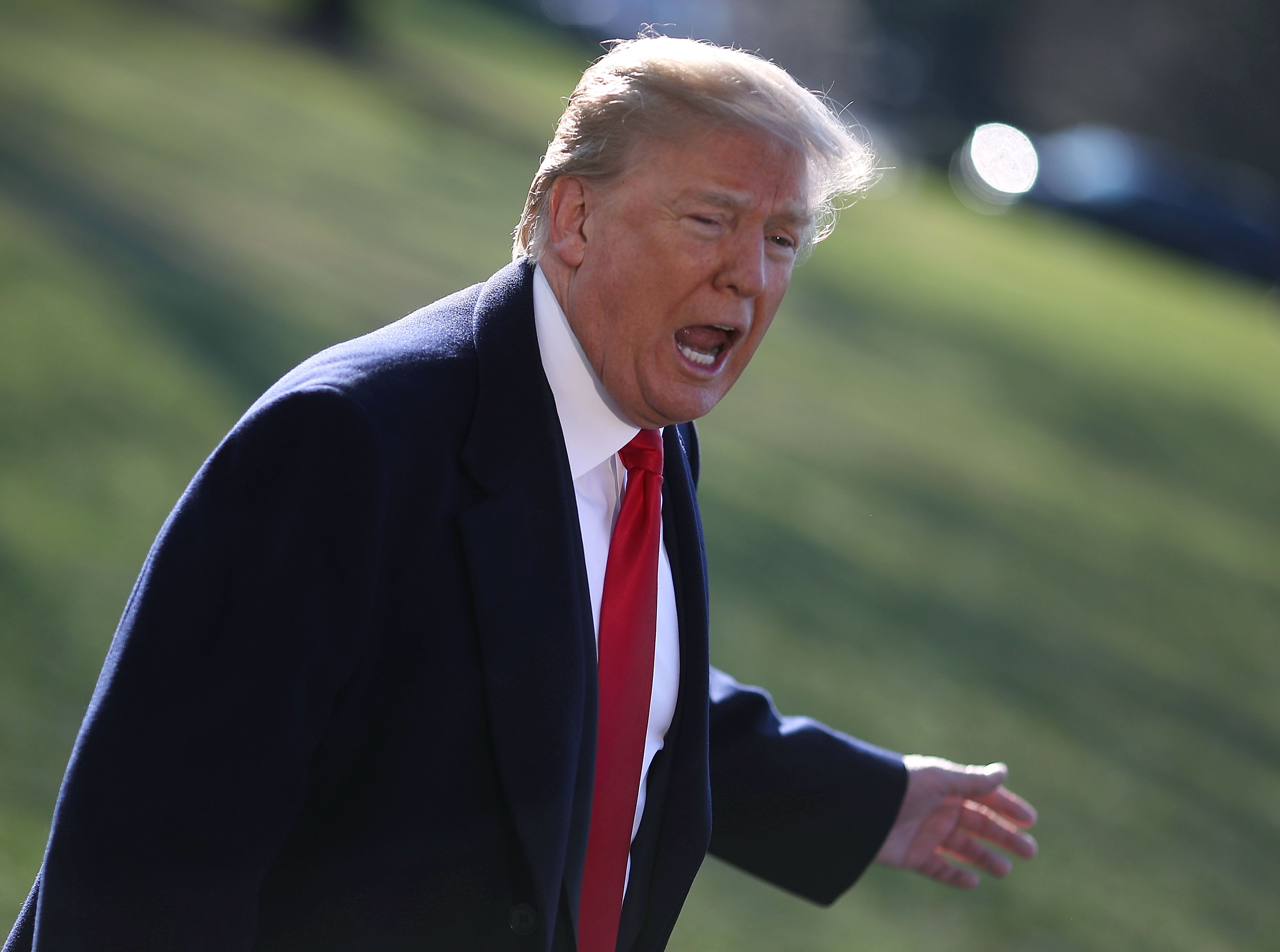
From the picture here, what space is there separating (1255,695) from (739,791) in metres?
5.68

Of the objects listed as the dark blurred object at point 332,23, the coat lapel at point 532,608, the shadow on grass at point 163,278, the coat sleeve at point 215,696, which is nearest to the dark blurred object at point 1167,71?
the dark blurred object at point 332,23

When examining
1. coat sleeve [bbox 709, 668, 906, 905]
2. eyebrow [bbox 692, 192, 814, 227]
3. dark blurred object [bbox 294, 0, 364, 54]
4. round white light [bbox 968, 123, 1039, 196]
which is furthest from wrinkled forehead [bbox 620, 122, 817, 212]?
round white light [bbox 968, 123, 1039, 196]

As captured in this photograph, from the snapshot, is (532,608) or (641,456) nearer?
(532,608)

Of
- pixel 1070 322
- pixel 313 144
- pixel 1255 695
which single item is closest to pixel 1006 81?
pixel 1070 322

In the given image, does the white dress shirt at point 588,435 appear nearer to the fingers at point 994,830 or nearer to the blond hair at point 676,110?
the blond hair at point 676,110

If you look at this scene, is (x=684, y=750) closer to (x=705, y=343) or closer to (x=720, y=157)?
(x=705, y=343)

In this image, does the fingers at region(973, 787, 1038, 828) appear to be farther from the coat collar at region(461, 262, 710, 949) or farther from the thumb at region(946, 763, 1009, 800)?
the coat collar at region(461, 262, 710, 949)

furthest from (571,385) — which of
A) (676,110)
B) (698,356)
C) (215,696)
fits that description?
(215,696)

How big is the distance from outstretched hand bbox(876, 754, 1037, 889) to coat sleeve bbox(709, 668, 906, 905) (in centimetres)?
5

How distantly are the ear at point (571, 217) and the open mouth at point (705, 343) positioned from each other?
20 cm

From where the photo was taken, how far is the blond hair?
1.97m

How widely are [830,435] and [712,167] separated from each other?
306 inches

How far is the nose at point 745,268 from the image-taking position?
204 centimetres

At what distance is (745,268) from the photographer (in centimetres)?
205
